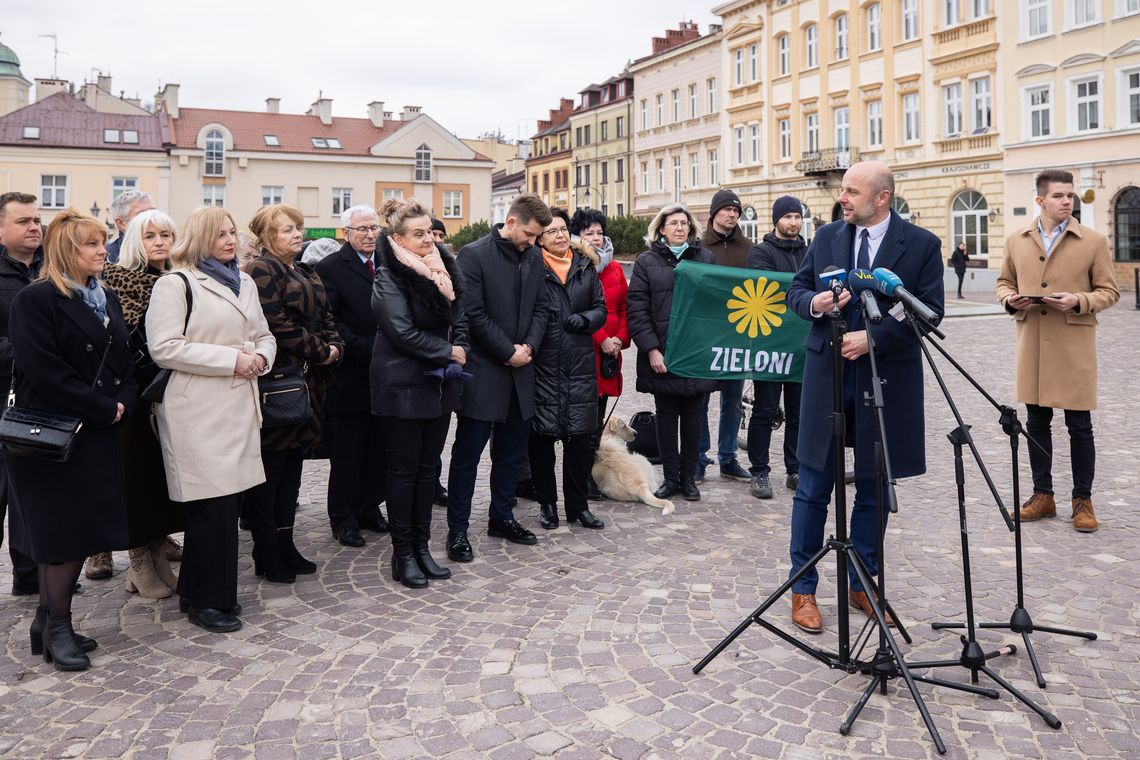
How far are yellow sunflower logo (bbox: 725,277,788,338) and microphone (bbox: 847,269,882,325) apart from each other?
123 inches

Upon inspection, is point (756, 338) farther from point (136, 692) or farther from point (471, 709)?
point (136, 692)

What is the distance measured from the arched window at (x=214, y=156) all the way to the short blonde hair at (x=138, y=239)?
65207 mm

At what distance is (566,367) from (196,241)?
2.55 meters

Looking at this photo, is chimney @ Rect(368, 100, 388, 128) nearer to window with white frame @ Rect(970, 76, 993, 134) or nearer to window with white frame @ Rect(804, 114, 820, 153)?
window with white frame @ Rect(804, 114, 820, 153)

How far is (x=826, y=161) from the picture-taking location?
4538 centimetres

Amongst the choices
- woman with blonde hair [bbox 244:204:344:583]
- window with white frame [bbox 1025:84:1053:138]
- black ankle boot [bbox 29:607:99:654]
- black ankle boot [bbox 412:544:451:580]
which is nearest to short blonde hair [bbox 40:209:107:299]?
woman with blonde hair [bbox 244:204:344:583]

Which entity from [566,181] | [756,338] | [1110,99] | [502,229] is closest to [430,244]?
[502,229]

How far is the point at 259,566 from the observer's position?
5793 mm

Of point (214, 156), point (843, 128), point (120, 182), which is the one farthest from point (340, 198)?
point (843, 128)

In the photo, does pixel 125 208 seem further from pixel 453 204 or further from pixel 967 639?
pixel 453 204

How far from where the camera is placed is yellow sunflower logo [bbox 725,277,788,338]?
312 inches

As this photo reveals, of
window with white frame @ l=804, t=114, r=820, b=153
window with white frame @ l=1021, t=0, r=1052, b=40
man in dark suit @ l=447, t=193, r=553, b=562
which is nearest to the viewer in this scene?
man in dark suit @ l=447, t=193, r=553, b=562

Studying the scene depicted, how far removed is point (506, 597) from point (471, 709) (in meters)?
1.41

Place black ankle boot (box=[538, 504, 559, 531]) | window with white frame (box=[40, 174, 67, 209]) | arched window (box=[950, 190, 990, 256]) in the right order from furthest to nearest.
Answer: window with white frame (box=[40, 174, 67, 209]) < arched window (box=[950, 190, 990, 256]) < black ankle boot (box=[538, 504, 559, 531])
